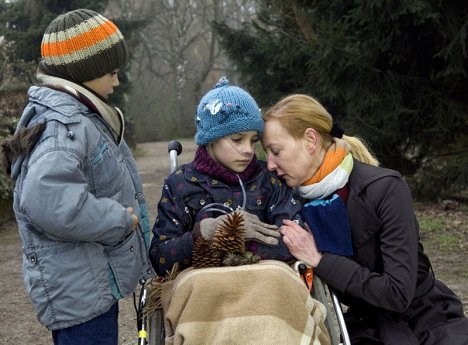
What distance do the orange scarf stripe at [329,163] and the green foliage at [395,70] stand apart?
457 centimetres

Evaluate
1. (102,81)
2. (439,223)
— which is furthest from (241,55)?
(102,81)

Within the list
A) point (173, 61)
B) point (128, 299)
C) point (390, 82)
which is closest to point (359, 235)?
point (128, 299)

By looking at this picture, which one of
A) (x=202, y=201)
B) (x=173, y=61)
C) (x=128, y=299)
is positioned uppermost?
(x=202, y=201)

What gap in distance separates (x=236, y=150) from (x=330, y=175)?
0.39 meters

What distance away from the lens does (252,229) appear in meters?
2.55

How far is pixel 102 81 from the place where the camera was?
2.84 metres

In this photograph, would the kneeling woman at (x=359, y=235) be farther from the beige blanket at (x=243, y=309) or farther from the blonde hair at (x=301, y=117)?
the beige blanket at (x=243, y=309)

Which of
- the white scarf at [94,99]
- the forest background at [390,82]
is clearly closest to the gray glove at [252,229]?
the white scarf at [94,99]

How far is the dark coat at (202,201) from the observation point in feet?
9.00

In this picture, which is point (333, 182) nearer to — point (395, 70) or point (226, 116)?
point (226, 116)

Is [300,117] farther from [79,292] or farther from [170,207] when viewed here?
[79,292]

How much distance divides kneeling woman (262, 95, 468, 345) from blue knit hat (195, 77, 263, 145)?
10cm

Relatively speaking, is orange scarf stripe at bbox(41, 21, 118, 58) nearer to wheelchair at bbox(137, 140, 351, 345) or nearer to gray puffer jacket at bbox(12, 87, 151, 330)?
gray puffer jacket at bbox(12, 87, 151, 330)

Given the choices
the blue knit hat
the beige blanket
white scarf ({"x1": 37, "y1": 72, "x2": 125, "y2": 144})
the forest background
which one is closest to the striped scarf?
the blue knit hat
